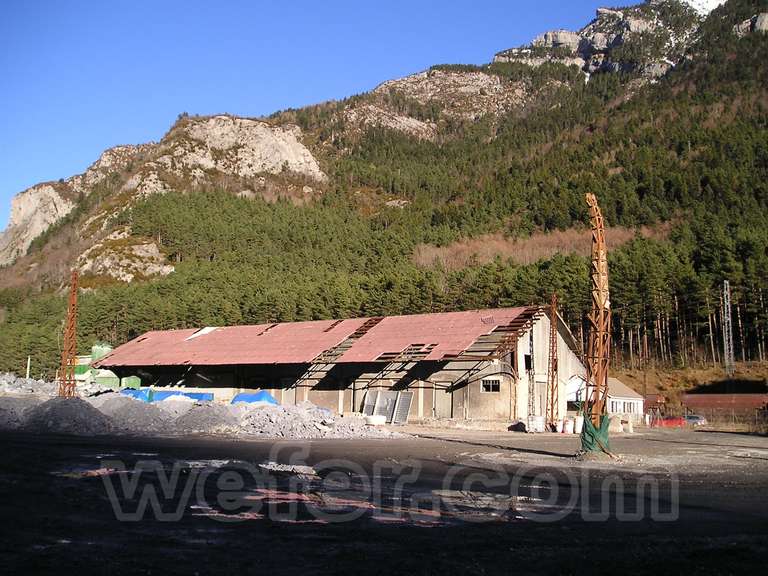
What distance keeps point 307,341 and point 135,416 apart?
1638 cm

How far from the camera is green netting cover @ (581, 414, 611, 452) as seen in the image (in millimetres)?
23703

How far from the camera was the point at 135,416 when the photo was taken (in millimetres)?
36281

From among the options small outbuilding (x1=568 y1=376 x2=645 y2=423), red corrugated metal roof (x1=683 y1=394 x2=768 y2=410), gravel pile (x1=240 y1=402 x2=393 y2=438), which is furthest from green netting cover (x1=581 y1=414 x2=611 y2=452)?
red corrugated metal roof (x1=683 y1=394 x2=768 y2=410)

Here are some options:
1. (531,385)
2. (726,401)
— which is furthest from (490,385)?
(726,401)

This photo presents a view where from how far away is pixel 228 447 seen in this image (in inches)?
1008

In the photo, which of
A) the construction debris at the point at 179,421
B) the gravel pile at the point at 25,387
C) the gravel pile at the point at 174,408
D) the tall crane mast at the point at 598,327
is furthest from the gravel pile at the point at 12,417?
the gravel pile at the point at 25,387

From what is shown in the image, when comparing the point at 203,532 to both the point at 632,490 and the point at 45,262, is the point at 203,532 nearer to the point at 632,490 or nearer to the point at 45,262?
the point at 632,490

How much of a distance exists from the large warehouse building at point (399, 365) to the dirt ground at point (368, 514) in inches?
751

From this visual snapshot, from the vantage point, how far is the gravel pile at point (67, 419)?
3278 centimetres

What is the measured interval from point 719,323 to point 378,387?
45947mm

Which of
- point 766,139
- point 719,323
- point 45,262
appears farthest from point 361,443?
point 45,262

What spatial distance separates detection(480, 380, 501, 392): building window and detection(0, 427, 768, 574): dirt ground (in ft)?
61.9

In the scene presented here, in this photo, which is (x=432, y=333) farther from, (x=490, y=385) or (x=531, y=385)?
(x=531, y=385)

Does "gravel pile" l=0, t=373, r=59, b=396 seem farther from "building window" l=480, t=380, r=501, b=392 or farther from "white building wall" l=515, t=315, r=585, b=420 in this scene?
"white building wall" l=515, t=315, r=585, b=420
